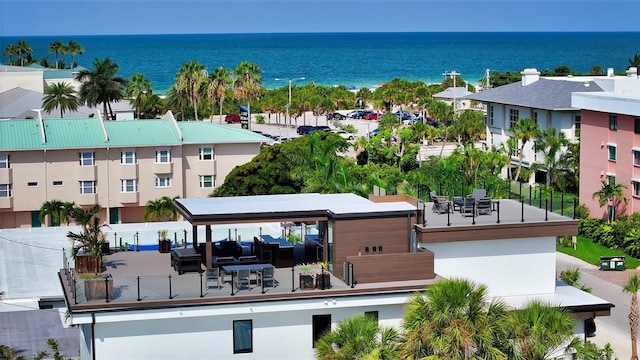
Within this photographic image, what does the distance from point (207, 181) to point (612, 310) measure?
3444 centimetres

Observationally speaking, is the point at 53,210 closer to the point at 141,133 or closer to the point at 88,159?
the point at 88,159

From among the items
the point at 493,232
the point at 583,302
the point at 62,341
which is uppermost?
the point at 493,232

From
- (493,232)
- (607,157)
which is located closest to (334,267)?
(493,232)

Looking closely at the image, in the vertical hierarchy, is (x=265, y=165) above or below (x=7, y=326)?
above

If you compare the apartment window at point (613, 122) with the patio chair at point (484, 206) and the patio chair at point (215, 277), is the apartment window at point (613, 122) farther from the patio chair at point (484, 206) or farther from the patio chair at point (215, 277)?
the patio chair at point (215, 277)

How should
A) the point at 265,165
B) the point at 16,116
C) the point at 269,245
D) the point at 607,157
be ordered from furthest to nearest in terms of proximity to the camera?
the point at 16,116 < the point at 265,165 < the point at 607,157 < the point at 269,245

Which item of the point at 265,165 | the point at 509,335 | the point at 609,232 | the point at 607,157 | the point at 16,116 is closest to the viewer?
the point at 509,335

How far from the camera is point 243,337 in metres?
25.8

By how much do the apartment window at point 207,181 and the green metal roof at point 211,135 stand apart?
2.29 metres

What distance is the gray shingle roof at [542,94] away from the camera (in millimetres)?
69062

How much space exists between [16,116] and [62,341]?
51.9 m

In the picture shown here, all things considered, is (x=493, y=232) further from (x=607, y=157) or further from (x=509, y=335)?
(x=607, y=157)

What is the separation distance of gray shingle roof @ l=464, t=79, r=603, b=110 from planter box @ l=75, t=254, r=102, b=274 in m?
45.3

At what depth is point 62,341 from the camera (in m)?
35.8
